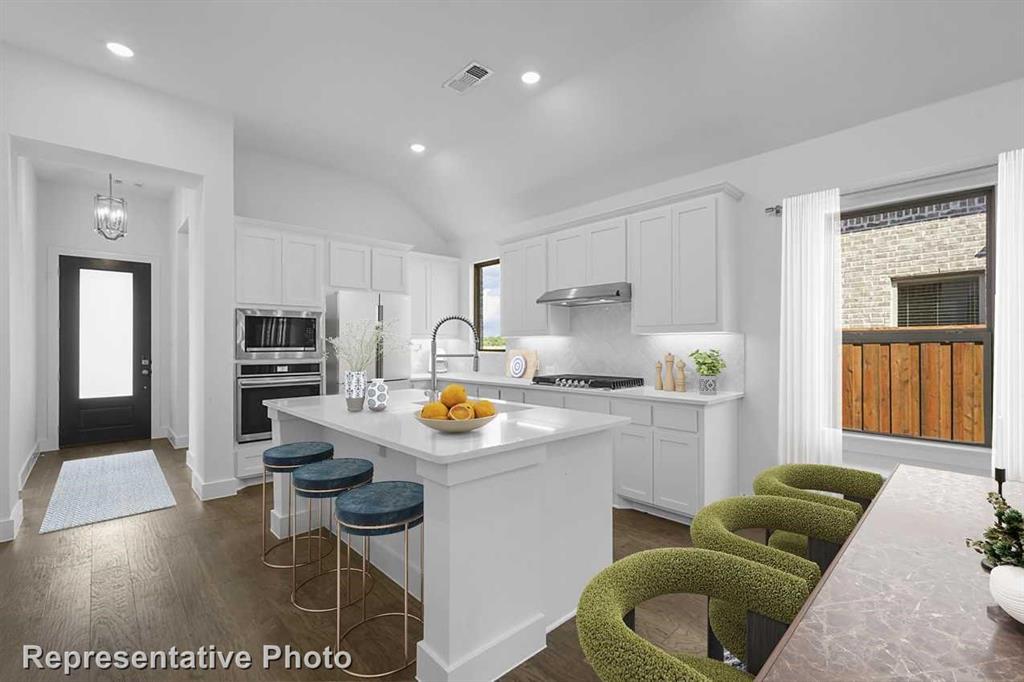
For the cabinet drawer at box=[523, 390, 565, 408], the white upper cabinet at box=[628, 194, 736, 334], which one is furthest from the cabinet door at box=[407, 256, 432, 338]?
the white upper cabinet at box=[628, 194, 736, 334]

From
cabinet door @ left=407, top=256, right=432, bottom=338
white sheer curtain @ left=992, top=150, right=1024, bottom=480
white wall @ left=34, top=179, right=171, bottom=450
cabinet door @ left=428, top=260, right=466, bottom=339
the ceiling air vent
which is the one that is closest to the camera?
white sheer curtain @ left=992, top=150, right=1024, bottom=480

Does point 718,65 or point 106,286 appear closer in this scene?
point 718,65

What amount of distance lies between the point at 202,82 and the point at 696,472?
15.9ft

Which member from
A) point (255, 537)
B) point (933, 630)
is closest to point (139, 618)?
point (255, 537)

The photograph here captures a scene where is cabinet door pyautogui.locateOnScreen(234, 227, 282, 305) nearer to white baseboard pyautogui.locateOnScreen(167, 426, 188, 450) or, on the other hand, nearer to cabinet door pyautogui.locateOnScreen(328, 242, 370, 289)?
cabinet door pyautogui.locateOnScreen(328, 242, 370, 289)

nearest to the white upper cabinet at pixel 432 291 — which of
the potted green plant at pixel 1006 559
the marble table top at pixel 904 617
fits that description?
the marble table top at pixel 904 617

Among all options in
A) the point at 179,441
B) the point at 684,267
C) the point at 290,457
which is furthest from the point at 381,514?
the point at 179,441

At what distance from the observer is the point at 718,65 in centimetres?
324

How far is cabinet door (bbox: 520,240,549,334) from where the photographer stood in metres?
5.02

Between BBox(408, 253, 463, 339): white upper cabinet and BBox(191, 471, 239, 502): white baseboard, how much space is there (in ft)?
8.73

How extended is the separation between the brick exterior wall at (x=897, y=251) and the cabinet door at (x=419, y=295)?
181 inches

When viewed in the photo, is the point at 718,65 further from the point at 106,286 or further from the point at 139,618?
the point at 106,286

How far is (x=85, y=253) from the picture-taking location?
5.95 m

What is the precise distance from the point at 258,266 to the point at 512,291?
2.60 m
